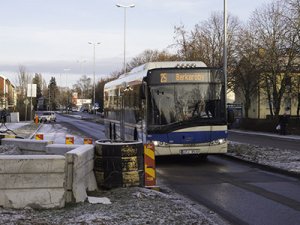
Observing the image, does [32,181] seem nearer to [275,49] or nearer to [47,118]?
[275,49]

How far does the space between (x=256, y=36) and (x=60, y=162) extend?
40.1m

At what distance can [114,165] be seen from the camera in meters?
9.56

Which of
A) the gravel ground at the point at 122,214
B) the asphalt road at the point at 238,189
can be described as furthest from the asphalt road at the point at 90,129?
the gravel ground at the point at 122,214

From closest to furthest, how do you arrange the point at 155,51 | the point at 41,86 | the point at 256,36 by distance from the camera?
the point at 256,36 → the point at 155,51 → the point at 41,86

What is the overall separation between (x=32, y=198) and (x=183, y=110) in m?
8.78

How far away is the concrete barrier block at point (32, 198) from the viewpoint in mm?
7477

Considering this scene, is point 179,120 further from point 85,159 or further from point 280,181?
point 85,159

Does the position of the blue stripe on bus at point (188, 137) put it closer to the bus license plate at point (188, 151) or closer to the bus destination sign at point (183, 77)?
the bus license plate at point (188, 151)

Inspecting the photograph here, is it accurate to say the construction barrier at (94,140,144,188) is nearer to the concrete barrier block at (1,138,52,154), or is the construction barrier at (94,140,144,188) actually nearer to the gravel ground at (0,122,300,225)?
the gravel ground at (0,122,300,225)

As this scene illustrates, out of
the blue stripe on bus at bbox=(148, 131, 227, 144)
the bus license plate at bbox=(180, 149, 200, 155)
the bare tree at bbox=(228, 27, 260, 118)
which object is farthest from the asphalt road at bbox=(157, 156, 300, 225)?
the bare tree at bbox=(228, 27, 260, 118)

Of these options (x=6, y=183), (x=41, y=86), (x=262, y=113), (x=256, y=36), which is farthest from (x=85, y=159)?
(x=41, y=86)

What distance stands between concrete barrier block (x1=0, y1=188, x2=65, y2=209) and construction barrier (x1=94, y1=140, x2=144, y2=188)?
6.59 feet

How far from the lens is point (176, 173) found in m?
14.0

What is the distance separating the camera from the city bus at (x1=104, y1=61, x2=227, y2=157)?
50.9ft
